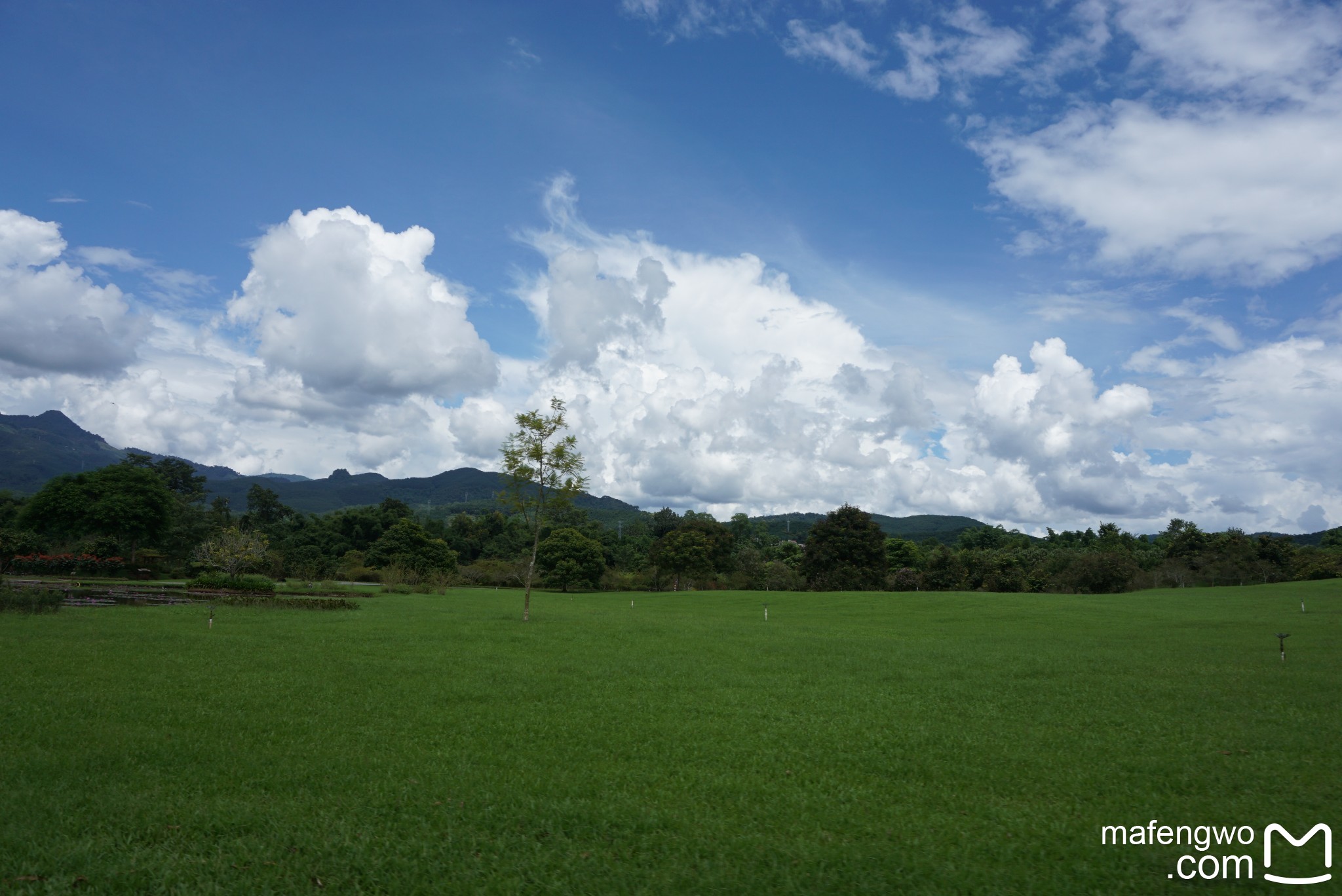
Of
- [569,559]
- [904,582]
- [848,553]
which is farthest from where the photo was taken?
[569,559]

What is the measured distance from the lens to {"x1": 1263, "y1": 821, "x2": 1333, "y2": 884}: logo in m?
6.36

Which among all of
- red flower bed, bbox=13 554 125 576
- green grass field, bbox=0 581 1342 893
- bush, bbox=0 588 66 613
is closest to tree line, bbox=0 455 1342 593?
red flower bed, bbox=13 554 125 576

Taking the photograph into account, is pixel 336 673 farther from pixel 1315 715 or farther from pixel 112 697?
pixel 1315 715

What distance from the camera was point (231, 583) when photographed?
41.8 meters

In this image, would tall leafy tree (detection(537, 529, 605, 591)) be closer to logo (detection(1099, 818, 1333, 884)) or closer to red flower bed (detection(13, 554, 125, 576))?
red flower bed (detection(13, 554, 125, 576))

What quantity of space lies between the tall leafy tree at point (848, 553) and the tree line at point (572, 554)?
120 millimetres

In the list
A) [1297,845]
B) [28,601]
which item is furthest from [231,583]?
[1297,845]

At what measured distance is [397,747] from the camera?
9.79m

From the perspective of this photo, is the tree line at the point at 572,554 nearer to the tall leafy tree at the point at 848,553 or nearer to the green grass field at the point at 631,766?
the tall leafy tree at the point at 848,553

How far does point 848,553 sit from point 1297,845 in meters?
59.5

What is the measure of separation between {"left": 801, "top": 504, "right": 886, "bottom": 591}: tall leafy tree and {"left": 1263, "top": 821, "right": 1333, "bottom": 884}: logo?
5826cm

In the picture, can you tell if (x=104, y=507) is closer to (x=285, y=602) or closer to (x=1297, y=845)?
(x=285, y=602)

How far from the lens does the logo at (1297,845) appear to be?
6363 millimetres

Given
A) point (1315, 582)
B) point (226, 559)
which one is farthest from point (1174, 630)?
point (226, 559)
